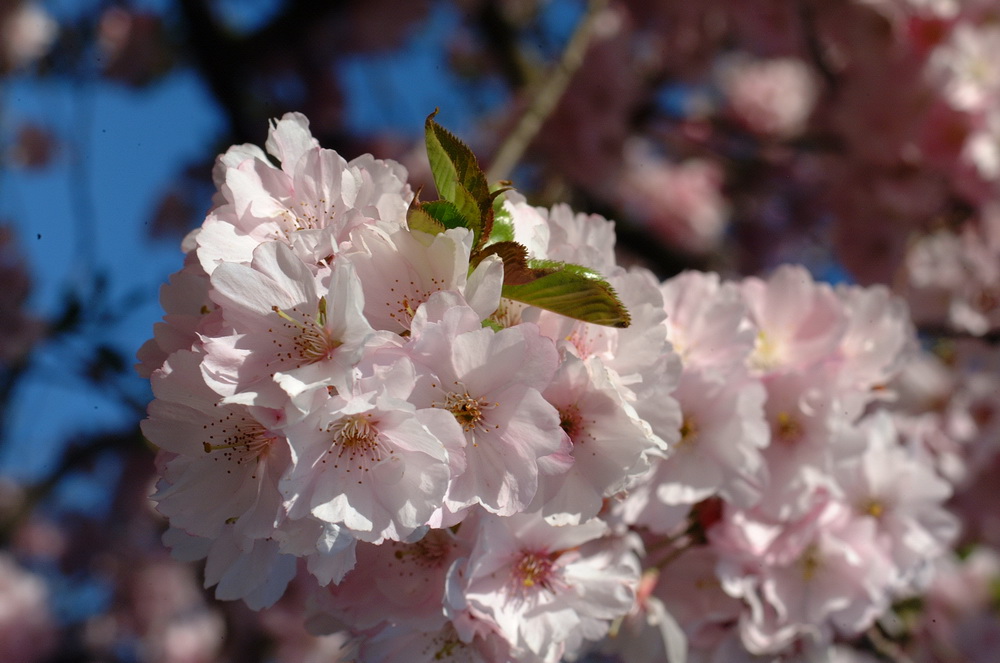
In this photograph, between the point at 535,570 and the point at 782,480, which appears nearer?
the point at 535,570

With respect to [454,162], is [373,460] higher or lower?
lower

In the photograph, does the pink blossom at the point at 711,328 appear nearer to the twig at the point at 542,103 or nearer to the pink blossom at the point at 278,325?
the pink blossom at the point at 278,325

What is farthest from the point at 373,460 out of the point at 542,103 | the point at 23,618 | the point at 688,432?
the point at 23,618

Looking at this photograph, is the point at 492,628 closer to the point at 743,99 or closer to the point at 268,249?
the point at 268,249


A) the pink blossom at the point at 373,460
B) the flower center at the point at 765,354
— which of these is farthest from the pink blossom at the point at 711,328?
the pink blossom at the point at 373,460

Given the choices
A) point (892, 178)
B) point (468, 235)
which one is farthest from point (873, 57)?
point (468, 235)

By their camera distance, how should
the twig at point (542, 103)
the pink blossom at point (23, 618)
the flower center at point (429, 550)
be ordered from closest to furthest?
the flower center at point (429, 550) → the twig at point (542, 103) → the pink blossom at point (23, 618)

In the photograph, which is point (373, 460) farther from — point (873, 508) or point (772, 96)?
point (772, 96)
